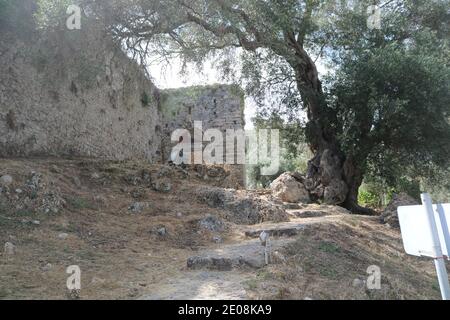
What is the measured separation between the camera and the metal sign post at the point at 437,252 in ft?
8.21

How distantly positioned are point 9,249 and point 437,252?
4499mm

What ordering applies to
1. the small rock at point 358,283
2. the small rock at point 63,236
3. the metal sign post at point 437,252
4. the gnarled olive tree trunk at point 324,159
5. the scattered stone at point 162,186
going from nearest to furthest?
the metal sign post at point 437,252 < the small rock at point 358,283 < the small rock at point 63,236 < the scattered stone at point 162,186 < the gnarled olive tree trunk at point 324,159

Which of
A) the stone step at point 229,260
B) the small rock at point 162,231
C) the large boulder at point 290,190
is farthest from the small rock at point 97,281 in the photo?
the large boulder at point 290,190

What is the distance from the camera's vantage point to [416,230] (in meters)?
2.78

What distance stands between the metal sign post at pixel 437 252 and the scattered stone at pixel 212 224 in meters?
4.47

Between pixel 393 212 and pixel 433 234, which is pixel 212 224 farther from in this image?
pixel 433 234

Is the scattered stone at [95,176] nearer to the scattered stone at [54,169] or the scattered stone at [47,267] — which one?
the scattered stone at [54,169]

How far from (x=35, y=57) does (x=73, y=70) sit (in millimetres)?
873

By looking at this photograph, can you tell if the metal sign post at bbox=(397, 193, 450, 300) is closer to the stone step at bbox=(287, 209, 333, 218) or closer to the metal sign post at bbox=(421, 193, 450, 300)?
the metal sign post at bbox=(421, 193, 450, 300)

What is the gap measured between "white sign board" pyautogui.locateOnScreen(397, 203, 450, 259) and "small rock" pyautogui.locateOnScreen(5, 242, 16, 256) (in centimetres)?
425

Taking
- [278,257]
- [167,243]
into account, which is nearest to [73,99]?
[167,243]

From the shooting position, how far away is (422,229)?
270 centimetres

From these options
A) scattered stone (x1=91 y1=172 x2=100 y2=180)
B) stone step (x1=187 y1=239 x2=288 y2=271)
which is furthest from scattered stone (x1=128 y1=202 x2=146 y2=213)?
stone step (x1=187 y1=239 x2=288 y2=271)

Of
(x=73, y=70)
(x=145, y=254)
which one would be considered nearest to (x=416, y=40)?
(x=73, y=70)
